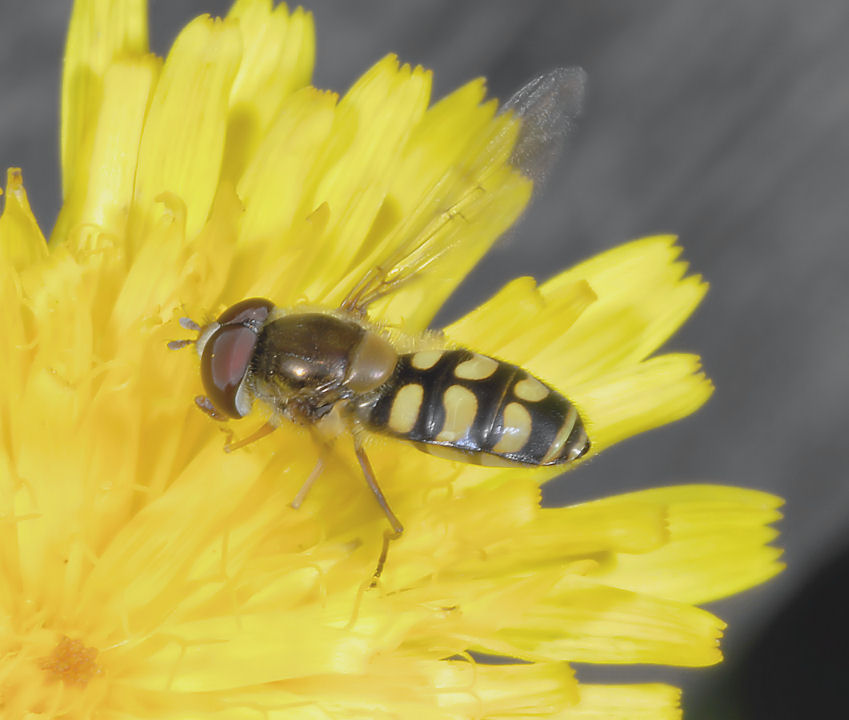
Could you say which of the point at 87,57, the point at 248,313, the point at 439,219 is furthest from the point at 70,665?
the point at 87,57

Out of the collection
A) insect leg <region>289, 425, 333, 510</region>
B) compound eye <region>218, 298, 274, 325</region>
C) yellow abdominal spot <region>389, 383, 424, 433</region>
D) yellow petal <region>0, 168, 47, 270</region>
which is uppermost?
yellow petal <region>0, 168, 47, 270</region>

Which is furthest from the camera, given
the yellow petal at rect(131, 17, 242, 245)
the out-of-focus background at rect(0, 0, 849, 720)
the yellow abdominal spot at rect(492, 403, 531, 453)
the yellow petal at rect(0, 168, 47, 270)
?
the out-of-focus background at rect(0, 0, 849, 720)

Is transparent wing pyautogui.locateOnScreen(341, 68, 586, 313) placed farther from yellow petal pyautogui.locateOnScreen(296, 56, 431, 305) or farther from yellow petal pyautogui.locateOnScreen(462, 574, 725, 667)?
yellow petal pyautogui.locateOnScreen(462, 574, 725, 667)

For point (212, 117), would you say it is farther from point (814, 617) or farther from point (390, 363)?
point (814, 617)

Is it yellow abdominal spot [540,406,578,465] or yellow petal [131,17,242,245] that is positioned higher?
yellow petal [131,17,242,245]

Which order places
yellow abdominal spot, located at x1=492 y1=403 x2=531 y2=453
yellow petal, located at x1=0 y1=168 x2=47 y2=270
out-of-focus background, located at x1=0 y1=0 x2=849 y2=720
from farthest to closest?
1. out-of-focus background, located at x1=0 y1=0 x2=849 y2=720
2. yellow petal, located at x1=0 y1=168 x2=47 y2=270
3. yellow abdominal spot, located at x1=492 y1=403 x2=531 y2=453

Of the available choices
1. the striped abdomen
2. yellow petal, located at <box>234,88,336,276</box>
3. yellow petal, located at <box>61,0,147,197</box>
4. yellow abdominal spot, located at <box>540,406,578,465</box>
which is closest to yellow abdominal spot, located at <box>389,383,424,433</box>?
the striped abdomen

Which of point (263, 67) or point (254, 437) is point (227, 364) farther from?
point (263, 67)
